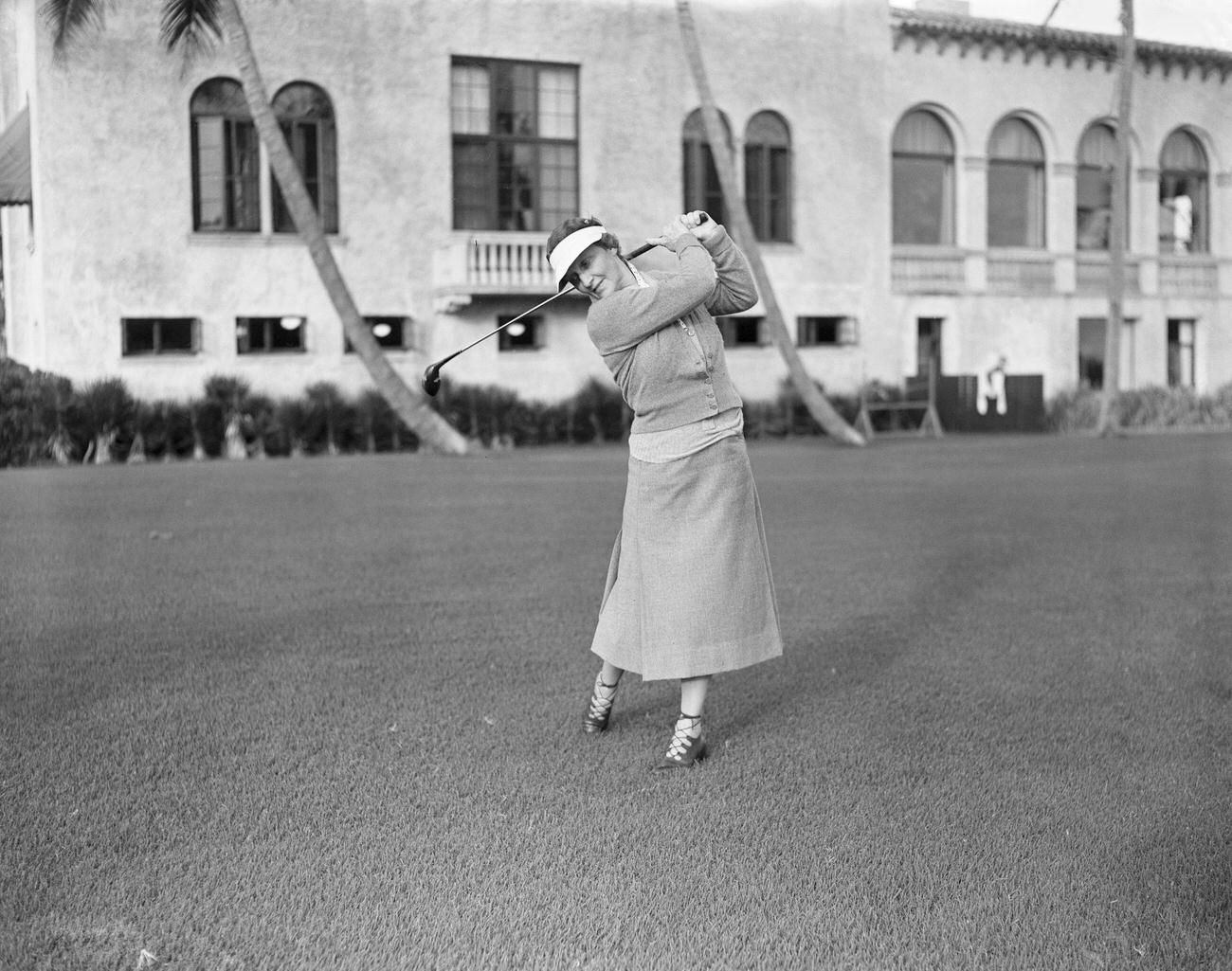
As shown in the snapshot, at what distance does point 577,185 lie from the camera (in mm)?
31109

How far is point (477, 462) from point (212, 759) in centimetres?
1717

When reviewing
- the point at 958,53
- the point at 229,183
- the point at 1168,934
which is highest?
the point at 958,53

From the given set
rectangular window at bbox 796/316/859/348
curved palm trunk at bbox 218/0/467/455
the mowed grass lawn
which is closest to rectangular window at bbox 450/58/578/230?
rectangular window at bbox 796/316/859/348

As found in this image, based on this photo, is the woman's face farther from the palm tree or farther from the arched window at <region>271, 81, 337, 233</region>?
the arched window at <region>271, 81, 337, 233</region>

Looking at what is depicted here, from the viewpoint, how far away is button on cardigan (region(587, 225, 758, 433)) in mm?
5355

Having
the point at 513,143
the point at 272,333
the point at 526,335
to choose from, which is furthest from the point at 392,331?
the point at 513,143

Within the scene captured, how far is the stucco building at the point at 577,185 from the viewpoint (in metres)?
27.2

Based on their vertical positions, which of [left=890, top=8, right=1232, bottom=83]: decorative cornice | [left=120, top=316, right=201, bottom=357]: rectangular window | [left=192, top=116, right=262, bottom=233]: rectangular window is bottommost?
[left=120, top=316, right=201, bottom=357]: rectangular window

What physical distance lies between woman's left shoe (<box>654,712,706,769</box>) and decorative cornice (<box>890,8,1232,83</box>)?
30.0 metres

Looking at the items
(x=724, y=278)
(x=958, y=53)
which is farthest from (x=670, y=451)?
(x=958, y=53)

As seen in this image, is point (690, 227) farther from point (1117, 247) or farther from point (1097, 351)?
point (1097, 351)

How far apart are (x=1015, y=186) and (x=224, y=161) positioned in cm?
1842

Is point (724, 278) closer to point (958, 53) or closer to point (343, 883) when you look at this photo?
point (343, 883)

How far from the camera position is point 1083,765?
564cm
